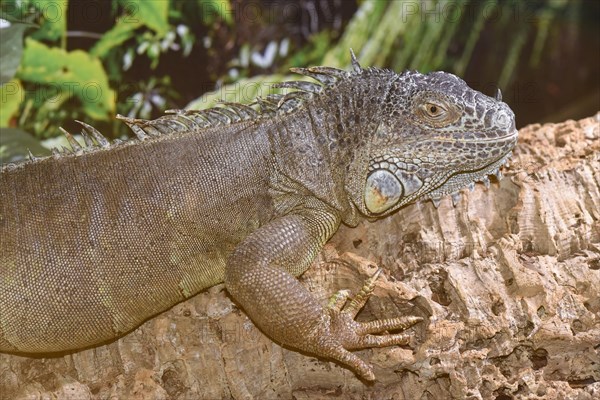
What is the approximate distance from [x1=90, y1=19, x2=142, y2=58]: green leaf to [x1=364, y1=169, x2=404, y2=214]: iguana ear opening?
2445mm

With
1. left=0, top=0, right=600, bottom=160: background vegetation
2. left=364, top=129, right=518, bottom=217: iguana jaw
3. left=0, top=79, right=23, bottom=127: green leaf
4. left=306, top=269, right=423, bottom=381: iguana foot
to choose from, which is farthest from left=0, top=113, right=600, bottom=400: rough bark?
left=0, top=79, right=23, bottom=127: green leaf

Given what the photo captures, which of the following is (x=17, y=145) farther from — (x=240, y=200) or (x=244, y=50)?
(x=240, y=200)

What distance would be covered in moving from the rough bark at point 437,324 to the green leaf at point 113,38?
2270 mm

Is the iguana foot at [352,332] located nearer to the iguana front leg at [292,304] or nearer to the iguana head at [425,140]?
the iguana front leg at [292,304]

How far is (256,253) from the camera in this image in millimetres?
3455

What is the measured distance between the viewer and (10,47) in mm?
4703

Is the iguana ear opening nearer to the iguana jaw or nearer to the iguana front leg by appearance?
the iguana jaw

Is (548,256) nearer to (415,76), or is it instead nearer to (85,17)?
(415,76)

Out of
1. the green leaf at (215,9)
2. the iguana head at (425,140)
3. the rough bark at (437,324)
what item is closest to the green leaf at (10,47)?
the green leaf at (215,9)

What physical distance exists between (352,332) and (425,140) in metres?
1.23

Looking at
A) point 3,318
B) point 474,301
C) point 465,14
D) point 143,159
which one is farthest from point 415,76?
A: point 3,318

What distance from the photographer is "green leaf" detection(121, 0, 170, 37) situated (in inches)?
191

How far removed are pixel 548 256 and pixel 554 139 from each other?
122 cm

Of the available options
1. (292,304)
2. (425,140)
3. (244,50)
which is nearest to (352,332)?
(292,304)
